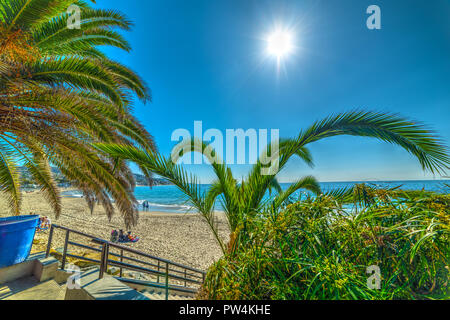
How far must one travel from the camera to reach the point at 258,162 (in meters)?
3.13

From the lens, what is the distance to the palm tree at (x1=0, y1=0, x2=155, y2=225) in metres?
2.78

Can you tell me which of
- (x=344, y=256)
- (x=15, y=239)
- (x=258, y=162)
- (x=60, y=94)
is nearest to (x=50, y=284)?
(x=15, y=239)

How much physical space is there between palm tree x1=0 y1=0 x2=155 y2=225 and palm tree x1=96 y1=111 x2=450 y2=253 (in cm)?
38

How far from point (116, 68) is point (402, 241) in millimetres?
5697

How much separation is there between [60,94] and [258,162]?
354cm

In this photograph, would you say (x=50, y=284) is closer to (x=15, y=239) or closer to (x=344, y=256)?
(x=15, y=239)

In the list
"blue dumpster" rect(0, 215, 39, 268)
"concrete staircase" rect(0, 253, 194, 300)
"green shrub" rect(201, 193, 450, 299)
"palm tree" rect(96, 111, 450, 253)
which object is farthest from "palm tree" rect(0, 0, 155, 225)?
"green shrub" rect(201, 193, 450, 299)

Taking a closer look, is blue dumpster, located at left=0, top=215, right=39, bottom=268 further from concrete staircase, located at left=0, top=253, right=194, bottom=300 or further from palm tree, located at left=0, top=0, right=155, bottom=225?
palm tree, located at left=0, top=0, right=155, bottom=225

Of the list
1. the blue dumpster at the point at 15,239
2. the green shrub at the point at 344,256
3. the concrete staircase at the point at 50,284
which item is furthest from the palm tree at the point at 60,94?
the green shrub at the point at 344,256

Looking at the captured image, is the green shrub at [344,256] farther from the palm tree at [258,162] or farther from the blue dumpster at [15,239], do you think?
the blue dumpster at [15,239]

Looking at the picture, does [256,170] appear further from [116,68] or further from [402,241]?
[116,68]

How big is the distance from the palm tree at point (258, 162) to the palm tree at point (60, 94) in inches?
15.0

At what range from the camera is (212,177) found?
326 cm
